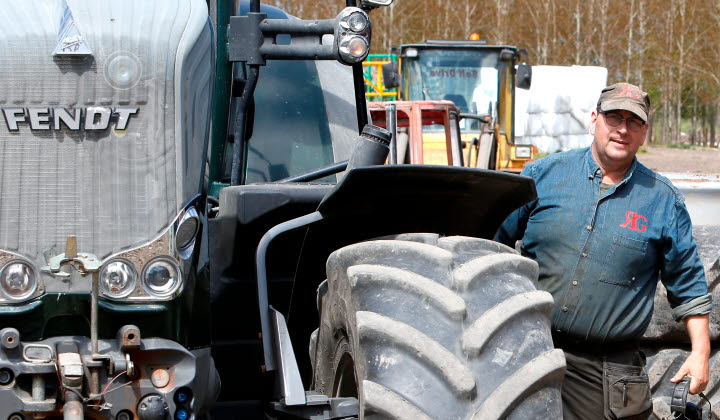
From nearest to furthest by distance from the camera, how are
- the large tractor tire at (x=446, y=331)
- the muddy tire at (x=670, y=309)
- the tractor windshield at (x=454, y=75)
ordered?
the large tractor tire at (x=446, y=331), the muddy tire at (x=670, y=309), the tractor windshield at (x=454, y=75)

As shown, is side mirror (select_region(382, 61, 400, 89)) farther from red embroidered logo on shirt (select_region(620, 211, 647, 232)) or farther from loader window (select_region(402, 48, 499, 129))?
red embroidered logo on shirt (select_region(620, 211, 647, 232))

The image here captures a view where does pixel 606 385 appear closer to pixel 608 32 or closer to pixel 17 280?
pixel 17 280

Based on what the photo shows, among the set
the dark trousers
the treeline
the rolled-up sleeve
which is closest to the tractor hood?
the dark trousers

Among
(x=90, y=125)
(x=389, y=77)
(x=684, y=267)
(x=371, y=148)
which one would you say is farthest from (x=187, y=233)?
(x=389, y=77)

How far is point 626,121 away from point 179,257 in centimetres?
195

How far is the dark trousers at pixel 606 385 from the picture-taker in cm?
425

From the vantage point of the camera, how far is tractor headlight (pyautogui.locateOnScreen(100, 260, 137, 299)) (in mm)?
3080

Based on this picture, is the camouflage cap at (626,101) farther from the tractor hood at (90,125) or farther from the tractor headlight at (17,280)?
the tractor headlight at (17,280)

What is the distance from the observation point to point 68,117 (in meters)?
3.11

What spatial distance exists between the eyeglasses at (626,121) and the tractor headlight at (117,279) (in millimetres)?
2060

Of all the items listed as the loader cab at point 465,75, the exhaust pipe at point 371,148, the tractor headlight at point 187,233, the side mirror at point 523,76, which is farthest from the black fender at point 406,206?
the loader cab at point 465,75

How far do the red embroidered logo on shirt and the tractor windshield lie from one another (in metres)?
13.9

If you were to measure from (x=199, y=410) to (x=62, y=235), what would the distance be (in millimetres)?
660

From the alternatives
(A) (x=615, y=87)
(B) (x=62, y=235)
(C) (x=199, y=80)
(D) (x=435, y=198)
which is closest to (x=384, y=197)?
(D) (x=435, y=198)
